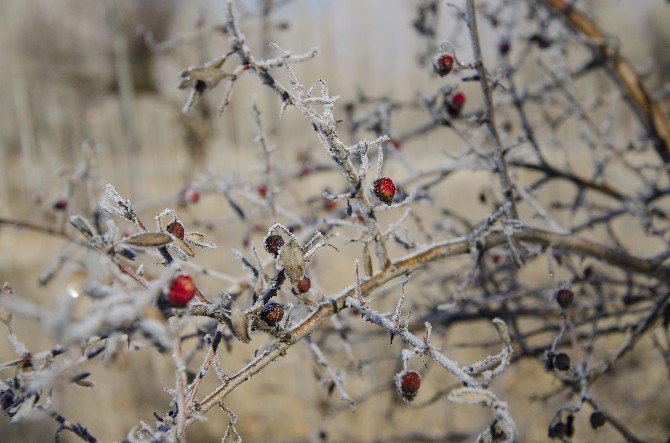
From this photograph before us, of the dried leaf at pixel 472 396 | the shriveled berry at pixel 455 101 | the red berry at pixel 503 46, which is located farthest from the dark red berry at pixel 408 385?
the red berry at pixel 503 46

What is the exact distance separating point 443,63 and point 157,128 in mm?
11875

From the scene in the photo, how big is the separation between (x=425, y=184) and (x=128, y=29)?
1083cm

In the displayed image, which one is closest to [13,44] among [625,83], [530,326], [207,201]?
[207,201]

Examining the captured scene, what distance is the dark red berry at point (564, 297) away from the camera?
70 cm

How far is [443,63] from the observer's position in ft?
2.18

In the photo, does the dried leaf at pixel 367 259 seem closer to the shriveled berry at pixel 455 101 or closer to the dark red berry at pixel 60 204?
the shriveled berry at pixel 455 101

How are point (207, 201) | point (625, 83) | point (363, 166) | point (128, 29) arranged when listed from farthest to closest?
point (128, 29) < point (207, 201) < point (625, 83) < point (363, 166)

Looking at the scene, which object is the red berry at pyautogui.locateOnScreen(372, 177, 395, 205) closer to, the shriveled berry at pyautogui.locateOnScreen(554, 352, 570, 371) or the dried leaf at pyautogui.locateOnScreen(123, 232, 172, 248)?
the dried leaf at pyautogui.locateOnScreen(123, 232, 172, 248)

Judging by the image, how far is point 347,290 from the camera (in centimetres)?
56

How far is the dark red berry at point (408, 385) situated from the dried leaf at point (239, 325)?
17 centimetres

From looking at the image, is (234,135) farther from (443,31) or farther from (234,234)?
(443,31)

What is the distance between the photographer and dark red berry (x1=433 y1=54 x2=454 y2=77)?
67cm

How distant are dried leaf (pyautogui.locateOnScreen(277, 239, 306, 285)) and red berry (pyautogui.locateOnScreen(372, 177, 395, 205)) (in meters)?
0.11

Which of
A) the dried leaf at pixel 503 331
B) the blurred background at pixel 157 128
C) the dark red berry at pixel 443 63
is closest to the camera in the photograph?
the dried leaf at pixel 503 331
